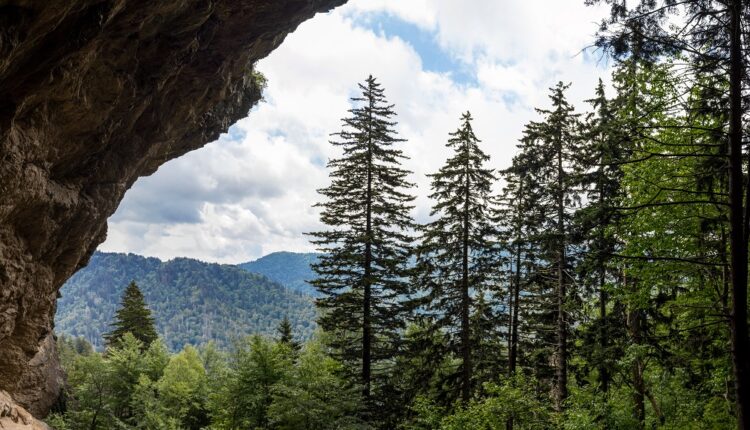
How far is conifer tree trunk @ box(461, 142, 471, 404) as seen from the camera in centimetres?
1911

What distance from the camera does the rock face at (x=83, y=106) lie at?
10719 millimetres

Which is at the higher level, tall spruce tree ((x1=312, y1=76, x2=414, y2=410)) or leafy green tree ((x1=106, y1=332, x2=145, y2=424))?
tall spruce tree ((x1=312, y1=76, x2=414, y2=410))

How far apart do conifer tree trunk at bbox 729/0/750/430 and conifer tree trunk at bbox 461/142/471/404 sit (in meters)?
13.7

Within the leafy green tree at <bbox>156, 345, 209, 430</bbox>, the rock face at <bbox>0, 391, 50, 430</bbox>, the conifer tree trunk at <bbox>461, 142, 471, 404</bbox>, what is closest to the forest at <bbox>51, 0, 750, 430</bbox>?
the conifer tree trunk at <bbox>461, 142, 471, 404</bbox>

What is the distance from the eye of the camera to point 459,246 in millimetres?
20250

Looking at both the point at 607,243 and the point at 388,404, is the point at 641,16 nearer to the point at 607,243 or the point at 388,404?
the point at 607,243

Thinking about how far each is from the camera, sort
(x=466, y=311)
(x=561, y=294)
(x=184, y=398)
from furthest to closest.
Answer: (x=184, y=398)
(x=466, y=311)
(x=561, y=294)

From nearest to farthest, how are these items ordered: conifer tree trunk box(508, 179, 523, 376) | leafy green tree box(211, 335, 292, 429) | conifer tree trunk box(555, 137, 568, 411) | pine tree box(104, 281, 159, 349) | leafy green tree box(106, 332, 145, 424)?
conifer tree trunk box(555, 137, 568, 411) < leafy green tree box(211, 335, 292, 429) < conifer tree trunk box(508, 179, 523, 376) < leafy green tree box(106, 332, 145, 424) < pine tree box(104, 281, 159, 349)

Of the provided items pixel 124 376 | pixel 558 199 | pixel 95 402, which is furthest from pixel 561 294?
pixel 95 402

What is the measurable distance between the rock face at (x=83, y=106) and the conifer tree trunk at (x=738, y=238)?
11.5 meters

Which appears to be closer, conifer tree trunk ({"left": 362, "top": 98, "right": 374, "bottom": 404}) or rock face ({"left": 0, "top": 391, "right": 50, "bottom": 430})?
rock face ({"left": 0, "top": 391, "right": 50, "bottom": 430})

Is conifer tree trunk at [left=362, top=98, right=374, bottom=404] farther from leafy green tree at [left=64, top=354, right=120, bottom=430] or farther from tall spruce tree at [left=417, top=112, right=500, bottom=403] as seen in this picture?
leafy green tree at [left=64, top=354, right=120, bottom=430]

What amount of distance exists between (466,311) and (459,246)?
2879 millimetres

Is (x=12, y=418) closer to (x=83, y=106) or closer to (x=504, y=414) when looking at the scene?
(x=83, y=106)
